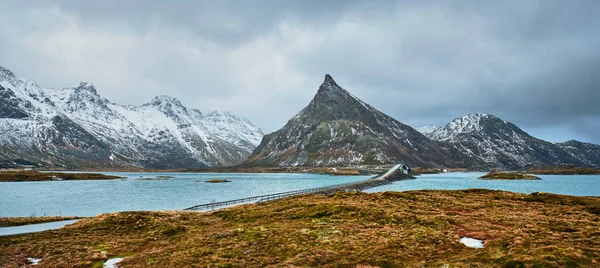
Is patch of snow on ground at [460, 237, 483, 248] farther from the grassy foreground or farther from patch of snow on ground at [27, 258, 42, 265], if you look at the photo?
patch of snow on ground at [27, 258, 42, 265]

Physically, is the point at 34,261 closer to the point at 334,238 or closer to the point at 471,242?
the point at 334,238

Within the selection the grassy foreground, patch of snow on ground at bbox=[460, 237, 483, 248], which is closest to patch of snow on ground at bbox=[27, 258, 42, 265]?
the grassy foreground

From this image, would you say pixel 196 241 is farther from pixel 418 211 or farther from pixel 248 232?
pixel 418 211

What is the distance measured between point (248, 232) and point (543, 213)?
1296 inches

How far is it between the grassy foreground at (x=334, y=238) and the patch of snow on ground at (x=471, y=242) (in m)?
0.55

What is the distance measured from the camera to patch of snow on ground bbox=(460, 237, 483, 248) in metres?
29.3

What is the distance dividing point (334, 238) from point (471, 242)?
1069cm

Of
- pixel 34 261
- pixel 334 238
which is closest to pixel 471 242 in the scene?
pixel 334 238

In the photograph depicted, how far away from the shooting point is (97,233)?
4038 centimetres

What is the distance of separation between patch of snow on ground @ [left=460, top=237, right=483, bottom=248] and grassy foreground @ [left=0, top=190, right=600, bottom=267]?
1.82 feet

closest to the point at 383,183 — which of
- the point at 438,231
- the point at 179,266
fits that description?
the point at 438,231

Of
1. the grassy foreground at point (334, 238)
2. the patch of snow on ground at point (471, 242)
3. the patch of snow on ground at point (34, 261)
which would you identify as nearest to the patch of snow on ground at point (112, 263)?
the grassy foreground at point (334, 238)

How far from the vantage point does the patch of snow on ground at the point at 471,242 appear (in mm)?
29325

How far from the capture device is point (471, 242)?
3042cm
